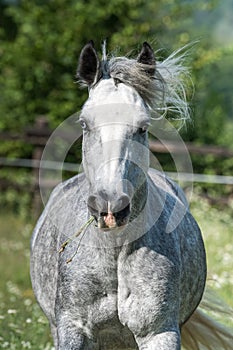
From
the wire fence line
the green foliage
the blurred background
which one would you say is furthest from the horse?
the green foliage

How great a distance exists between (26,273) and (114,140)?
6002 mm

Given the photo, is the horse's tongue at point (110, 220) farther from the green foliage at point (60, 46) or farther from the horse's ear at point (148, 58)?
the green foliage at point (60, 46)

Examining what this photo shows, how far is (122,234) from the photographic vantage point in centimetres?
360

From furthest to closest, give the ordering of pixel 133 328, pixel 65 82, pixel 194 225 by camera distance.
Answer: pixel 65 82
pixel 194 225
pixel 133 328

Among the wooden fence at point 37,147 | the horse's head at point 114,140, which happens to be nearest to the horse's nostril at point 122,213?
the horse's head at point 114,140

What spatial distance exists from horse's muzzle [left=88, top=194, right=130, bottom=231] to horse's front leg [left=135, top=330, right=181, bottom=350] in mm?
665

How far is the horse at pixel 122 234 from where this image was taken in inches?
131

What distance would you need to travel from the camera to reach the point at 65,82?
14.8 metres

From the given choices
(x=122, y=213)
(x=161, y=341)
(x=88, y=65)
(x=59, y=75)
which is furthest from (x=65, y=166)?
(x=122, y=213)

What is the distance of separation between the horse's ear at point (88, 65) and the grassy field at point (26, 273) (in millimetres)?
2537

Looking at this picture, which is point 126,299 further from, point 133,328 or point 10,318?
point 10,318

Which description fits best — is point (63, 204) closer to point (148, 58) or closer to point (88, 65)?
point (88, 65)

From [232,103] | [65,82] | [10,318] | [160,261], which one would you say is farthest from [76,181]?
[232,103]

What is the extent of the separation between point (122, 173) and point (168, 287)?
0.67m
